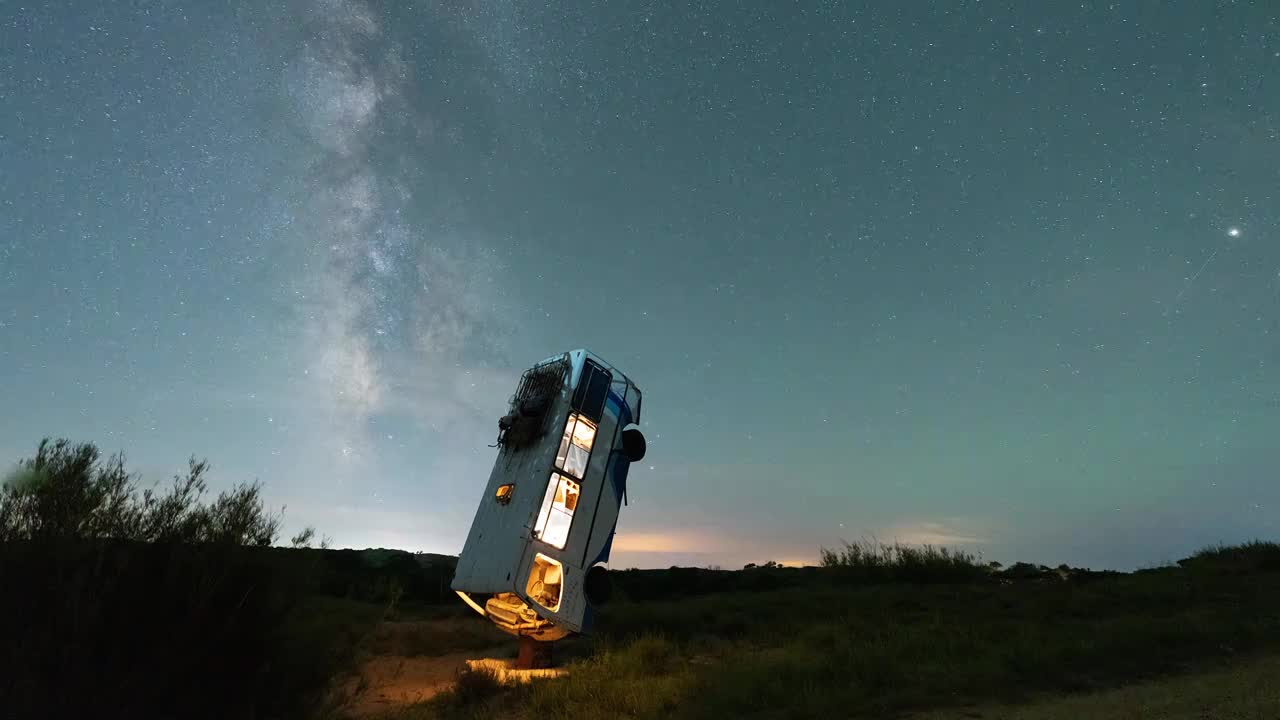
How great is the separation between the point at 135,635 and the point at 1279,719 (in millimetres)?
10586

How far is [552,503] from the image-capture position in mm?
12469

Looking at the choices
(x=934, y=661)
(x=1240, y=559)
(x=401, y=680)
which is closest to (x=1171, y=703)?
(x=934, y=661)

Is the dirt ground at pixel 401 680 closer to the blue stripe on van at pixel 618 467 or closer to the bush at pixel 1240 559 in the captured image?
the blue stripe on van at pixel 618 467

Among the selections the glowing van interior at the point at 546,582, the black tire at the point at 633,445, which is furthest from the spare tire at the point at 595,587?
the black tire at the point at 633,445

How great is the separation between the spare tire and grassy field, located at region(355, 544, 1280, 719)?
3.41 ft

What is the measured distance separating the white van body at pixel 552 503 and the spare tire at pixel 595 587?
2cm

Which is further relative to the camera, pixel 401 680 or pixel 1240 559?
pixel 1240 559

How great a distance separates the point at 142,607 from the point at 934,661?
34.2 feet

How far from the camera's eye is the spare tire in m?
12.7

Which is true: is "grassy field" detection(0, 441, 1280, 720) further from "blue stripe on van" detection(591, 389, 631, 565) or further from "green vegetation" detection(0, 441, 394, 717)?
"blue stripe on van" detection(591, 389, 631, 565)

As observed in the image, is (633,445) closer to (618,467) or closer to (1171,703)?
(618,467)

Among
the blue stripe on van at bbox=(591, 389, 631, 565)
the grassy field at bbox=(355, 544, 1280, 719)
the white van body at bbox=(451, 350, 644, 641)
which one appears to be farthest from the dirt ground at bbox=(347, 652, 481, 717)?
the blue stripe on van at bbox=(591, 389, 631, 565)

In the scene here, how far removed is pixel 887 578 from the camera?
22.3 metres

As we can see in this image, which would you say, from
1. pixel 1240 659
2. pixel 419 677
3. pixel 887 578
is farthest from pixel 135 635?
pixel 887 578
